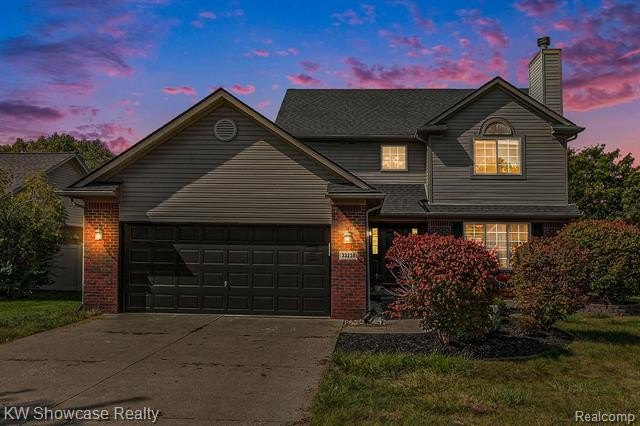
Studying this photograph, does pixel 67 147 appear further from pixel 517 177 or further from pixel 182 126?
pixel 517 177

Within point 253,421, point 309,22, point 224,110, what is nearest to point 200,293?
point 224,110

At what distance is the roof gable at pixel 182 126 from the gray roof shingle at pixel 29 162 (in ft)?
43.6

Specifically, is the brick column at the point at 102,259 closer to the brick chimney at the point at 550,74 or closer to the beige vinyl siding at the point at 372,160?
the beige vinyl siding at the point at 372,160

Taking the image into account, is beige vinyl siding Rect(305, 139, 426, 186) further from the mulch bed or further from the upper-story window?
the mulch bed

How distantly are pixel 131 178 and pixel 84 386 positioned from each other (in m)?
7.36

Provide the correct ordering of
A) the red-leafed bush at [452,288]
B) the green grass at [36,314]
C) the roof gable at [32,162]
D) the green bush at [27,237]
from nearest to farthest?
the red-leafed bush at [452,288] < the green grass at [36,314] < the green bush at [27,237] < the roof gable at [32,162]

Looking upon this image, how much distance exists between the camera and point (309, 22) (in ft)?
56.1

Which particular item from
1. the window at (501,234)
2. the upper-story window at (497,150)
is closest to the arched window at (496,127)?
the upper-story window at (497,150)

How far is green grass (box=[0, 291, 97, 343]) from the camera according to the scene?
10234mm

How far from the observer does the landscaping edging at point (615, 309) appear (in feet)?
42.9

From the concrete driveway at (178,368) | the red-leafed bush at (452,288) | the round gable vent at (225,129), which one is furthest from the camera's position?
the round gable vent at (225,129)

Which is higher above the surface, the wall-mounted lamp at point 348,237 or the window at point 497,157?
the window at point 497,157

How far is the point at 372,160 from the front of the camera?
1841 cm

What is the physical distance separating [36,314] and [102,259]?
2.13 meters
